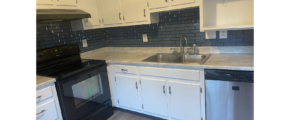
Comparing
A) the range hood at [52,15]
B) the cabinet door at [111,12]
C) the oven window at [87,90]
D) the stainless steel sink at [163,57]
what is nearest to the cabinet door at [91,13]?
the cabinet door at [111,12]

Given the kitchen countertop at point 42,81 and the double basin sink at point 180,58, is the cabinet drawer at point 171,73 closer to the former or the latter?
the double basin sink at point 180,58

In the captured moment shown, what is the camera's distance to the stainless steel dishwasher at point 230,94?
162 cm

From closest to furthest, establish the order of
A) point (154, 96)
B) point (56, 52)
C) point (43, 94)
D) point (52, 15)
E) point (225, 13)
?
point (43, 94) → point (52, 15) → point (225, 13) → point (154, 96) → point (56, 52)

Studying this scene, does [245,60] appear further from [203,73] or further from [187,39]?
→ [187,39]

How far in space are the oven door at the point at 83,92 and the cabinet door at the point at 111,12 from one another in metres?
0.74

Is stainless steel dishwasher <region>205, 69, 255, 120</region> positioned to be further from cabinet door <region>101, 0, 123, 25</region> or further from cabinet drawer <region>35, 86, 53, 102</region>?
cabinet drawer <region>35, 86, 53, 102</region>

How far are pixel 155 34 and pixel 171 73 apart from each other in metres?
0.87

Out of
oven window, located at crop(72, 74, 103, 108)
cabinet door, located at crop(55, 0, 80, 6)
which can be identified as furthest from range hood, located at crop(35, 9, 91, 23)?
oven window, located at crop(72, 74, 103, 108)

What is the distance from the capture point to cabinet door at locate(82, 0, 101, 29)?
8.21 ft

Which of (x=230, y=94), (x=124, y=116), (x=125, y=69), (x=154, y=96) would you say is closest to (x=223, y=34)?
(x=230, y=94)

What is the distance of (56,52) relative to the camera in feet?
7.62

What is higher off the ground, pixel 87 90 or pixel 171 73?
pixel 171 73

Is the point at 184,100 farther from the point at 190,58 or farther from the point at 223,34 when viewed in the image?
the point at 223,34

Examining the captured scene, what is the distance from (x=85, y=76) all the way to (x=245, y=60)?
181 centimetres
